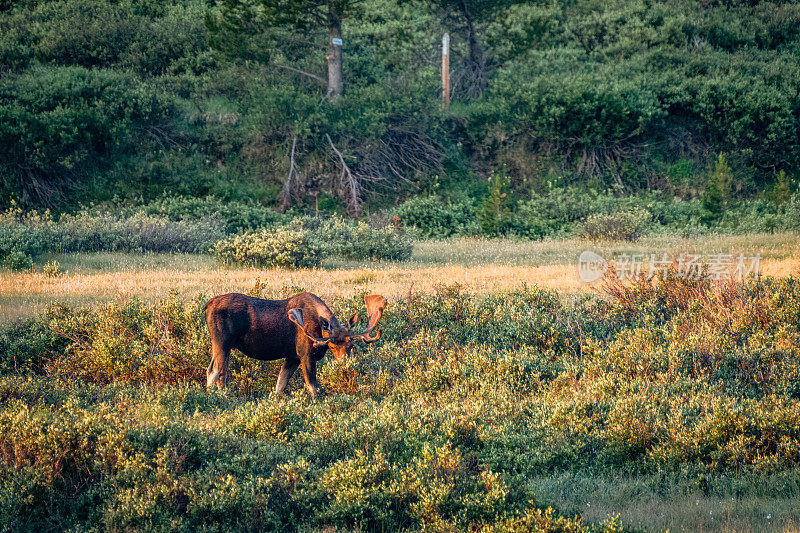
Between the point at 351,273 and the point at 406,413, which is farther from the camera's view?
the point at 351,273

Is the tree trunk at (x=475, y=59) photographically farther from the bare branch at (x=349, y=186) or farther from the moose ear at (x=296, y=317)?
the moose ear at (x=296, y=317)

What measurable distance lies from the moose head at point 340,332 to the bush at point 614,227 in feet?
52.3

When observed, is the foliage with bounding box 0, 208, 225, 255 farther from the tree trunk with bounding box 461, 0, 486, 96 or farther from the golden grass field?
the tree trunk with bounding box 461, 0, 486, 96

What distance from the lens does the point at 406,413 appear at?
7875 millimetres

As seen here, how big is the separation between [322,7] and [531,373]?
2197 cm

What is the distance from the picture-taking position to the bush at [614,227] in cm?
2291

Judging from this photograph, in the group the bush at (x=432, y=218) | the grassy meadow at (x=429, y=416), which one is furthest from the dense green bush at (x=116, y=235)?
the bush at (x=432, y=218)

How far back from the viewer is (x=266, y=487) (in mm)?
6082

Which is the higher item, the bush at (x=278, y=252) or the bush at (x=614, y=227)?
the bush at (x=278, y=252)

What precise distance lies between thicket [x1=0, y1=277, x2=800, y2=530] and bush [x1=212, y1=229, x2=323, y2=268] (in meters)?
5.34

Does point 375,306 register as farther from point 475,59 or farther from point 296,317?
point 475,59

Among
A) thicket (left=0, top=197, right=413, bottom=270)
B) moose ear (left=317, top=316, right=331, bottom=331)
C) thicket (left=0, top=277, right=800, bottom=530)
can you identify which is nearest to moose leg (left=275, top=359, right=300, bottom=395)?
thicket (left=0, top=277, right=800, bottom=530)

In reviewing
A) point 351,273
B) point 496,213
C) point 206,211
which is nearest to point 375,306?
point 351,273

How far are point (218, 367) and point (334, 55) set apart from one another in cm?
2157
